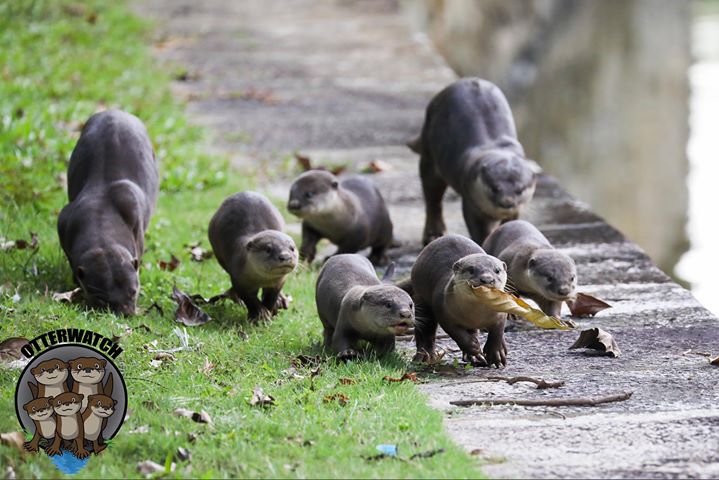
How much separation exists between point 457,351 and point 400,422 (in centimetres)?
122

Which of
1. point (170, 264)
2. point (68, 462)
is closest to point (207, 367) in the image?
point (68, 462)

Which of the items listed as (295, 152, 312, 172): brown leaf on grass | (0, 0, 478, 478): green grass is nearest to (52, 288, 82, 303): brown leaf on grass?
(0, 0, 478, 478): green grass

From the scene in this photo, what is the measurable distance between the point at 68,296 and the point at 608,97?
9.21m

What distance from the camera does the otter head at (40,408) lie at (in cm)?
411

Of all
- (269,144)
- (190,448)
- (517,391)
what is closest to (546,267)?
(517,391)

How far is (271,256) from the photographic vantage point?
5883 mm

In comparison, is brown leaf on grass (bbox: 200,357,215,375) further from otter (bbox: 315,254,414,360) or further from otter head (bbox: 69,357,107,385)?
otter head (bbox: 69,357,107,385)

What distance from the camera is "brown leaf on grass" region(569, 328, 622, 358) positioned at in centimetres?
546

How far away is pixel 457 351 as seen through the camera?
557 centimetres

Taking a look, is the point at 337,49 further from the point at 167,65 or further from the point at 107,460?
the point at 107,460

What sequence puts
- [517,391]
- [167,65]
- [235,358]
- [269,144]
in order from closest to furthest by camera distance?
[517,391] → [235,358] → [269,144] → [167,65]

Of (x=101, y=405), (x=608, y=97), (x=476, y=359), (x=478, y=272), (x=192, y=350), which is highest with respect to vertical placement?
(x=478, y=272)

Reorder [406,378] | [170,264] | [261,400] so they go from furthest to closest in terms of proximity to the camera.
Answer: [170,264] < [406,378] < [261,400]

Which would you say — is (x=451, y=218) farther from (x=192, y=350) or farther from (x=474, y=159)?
(x=192, y=350)
